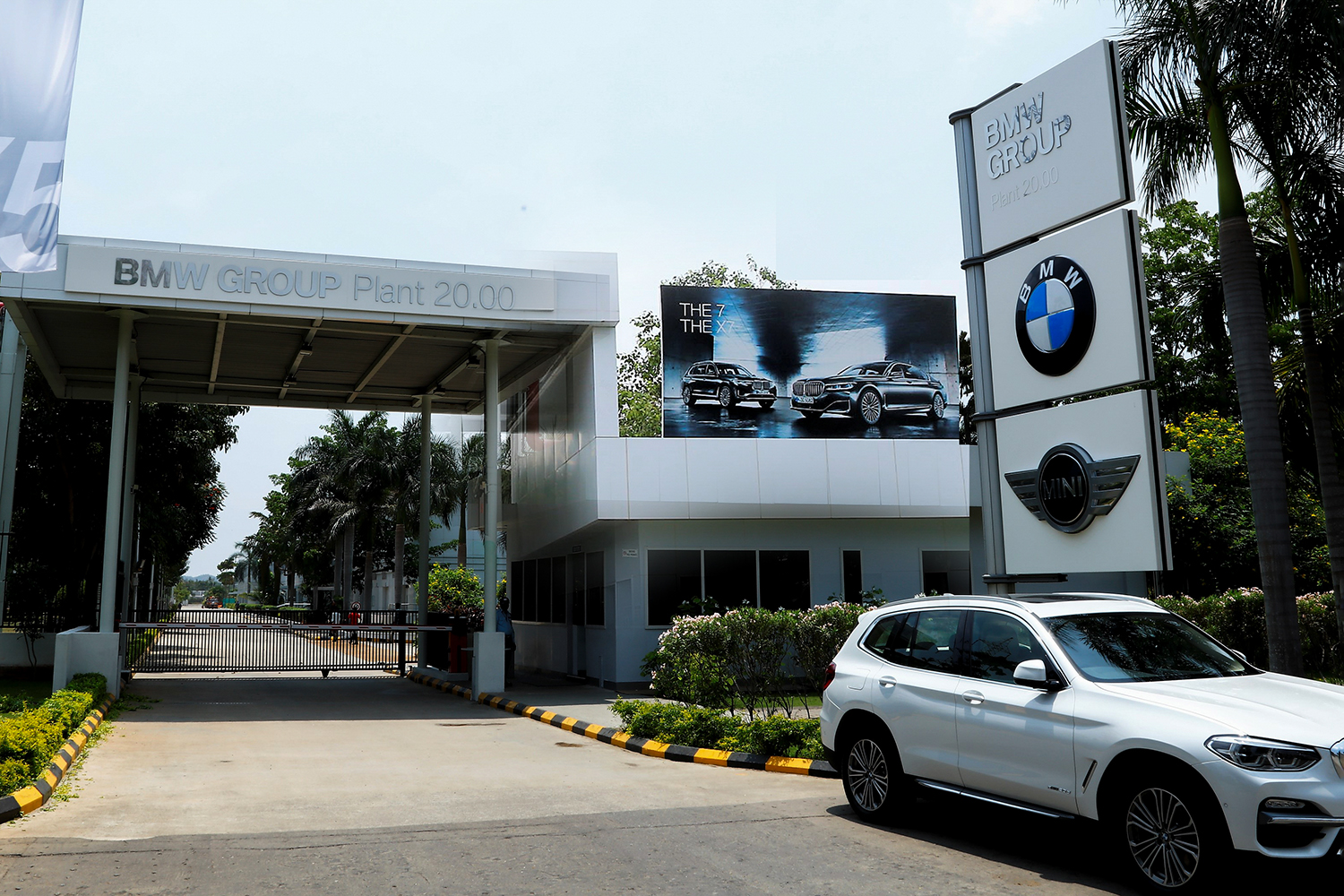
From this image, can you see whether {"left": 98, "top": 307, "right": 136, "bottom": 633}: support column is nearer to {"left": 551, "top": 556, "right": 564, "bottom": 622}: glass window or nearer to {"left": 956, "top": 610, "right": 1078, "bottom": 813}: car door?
{"left": 551, "top": 556, "right": 564, "bottom": 622}: glass window

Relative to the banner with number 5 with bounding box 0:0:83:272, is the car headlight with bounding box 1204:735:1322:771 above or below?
below

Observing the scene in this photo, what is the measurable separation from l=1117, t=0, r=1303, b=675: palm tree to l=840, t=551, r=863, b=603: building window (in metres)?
9.02

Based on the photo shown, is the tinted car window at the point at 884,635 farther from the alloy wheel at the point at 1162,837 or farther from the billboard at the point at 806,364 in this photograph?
the billboard at the point at 806,364

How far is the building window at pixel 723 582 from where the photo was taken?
19.1 meters

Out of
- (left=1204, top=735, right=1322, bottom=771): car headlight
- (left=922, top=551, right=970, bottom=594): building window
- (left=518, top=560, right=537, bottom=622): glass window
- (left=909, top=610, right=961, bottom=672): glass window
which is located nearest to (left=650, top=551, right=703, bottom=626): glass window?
(left=922, top=551, right=970, bottom=594): building window

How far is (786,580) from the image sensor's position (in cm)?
1988

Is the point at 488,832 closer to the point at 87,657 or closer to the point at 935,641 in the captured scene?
the point at 935,641

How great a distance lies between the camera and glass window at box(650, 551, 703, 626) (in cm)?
1906

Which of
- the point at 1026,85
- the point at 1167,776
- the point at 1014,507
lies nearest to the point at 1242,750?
the point at 1167,776

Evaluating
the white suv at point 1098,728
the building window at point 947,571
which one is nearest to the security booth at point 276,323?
the building window at point 947,571

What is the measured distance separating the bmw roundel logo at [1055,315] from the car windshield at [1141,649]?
160 inches

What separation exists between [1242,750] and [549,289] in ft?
46.7

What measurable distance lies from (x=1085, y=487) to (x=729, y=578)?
32.0 ft

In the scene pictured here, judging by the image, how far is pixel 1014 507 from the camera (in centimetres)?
1147
